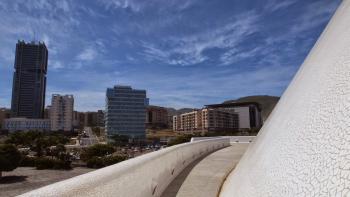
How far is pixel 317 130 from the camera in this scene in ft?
5.99

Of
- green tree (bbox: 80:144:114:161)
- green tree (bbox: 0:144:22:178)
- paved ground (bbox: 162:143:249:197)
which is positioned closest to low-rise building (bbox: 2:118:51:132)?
green tree (bbox: 80:144:114:161)

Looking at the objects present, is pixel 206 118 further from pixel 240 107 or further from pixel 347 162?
pixel 347 162

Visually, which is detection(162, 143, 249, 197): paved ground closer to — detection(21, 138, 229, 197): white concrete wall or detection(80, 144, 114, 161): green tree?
detection(21, 138, 229, 197): white concrete wall

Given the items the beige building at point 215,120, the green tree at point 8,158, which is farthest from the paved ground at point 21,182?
the beige building at point 215,120

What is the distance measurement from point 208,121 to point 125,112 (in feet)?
136

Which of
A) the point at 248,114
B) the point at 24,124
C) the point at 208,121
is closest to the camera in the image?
the point at 208,121

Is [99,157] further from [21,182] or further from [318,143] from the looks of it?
[318,143]

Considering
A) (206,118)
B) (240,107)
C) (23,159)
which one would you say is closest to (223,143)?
(23,159)

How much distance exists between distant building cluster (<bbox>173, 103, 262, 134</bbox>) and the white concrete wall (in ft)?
448

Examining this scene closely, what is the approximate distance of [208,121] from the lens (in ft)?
463

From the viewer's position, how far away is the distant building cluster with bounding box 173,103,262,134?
14388 centimetres

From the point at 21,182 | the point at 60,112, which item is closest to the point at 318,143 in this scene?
the point at 21,182

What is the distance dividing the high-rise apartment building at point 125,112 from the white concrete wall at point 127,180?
13397cm

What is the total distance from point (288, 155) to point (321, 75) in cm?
79
